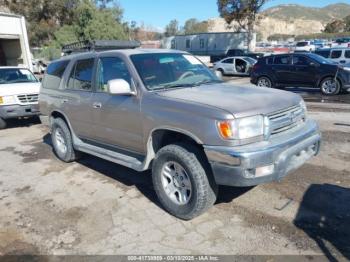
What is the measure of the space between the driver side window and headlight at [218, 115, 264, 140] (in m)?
1.64

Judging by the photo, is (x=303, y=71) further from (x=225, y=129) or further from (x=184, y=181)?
(x=225, y=129)

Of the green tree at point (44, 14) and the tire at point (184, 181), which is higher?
the green tree at point (44, 14)

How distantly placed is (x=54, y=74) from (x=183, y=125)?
→ 11.8 ft

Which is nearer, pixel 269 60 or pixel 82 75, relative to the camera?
pixel 82 75

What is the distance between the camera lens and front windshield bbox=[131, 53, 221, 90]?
4324mm

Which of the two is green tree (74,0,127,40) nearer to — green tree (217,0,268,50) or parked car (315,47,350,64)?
green tree (217,0,268,50)

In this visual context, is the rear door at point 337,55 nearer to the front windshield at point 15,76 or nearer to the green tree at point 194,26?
the front windshield at point 15,76

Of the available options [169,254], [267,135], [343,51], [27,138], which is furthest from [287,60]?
[169,254]

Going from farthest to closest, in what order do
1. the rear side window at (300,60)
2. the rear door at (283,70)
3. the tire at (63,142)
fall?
the rear door at (283,70), the rear side window at (300,60), the tire at (63,142)

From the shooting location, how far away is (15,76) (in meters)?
10.1

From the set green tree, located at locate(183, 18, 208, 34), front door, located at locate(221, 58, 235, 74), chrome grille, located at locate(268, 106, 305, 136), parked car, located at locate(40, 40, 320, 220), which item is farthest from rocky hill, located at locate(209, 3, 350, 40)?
chrome grille, located at locate(268, 106, 305, 136)

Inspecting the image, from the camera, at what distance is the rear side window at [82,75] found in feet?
16.6

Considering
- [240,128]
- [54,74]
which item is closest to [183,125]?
[240,128]

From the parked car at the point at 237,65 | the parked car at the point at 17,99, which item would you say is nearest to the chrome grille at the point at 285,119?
the parked car at the point at 17,99
